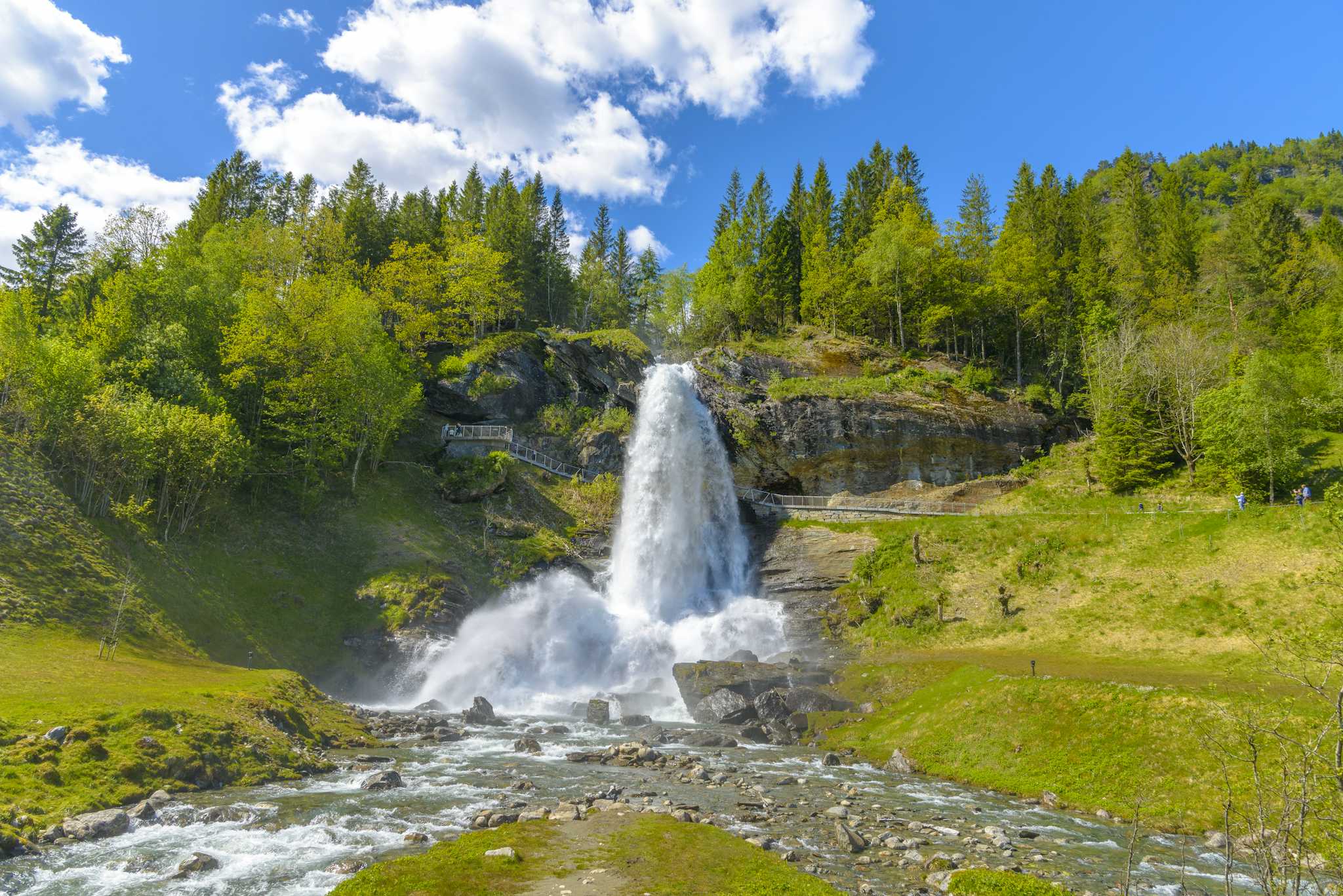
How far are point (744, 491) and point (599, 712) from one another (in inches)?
927

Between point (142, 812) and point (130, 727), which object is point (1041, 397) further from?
point (142, 812)

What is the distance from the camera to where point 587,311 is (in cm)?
7500

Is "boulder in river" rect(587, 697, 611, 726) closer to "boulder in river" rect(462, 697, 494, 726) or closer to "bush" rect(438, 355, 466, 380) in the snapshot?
"boulder in river" rect(462, 697, 494, 726)

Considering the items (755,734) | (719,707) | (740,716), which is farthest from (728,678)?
(755,734)

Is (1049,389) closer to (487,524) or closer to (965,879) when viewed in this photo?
(487,524)

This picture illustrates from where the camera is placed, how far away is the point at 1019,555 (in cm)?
3675

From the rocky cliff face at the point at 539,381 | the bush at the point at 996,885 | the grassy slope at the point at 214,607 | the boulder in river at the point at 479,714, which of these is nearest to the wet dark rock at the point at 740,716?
the boulder in river at the point at 479,714

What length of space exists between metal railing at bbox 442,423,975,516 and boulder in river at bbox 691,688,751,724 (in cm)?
1981

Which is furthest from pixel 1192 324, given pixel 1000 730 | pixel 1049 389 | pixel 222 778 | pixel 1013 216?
pixel 222 778

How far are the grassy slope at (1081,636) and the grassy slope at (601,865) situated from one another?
7.76m

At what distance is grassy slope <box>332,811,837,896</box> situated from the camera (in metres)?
9.93

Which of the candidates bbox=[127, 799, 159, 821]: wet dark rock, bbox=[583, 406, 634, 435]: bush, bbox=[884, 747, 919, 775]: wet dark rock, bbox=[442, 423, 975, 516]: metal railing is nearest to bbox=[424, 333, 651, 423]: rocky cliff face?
bbox=[583, 406, 634, 435]: bush

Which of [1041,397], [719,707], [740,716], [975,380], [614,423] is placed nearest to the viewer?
[740,716]

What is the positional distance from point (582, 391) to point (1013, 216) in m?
48.8
